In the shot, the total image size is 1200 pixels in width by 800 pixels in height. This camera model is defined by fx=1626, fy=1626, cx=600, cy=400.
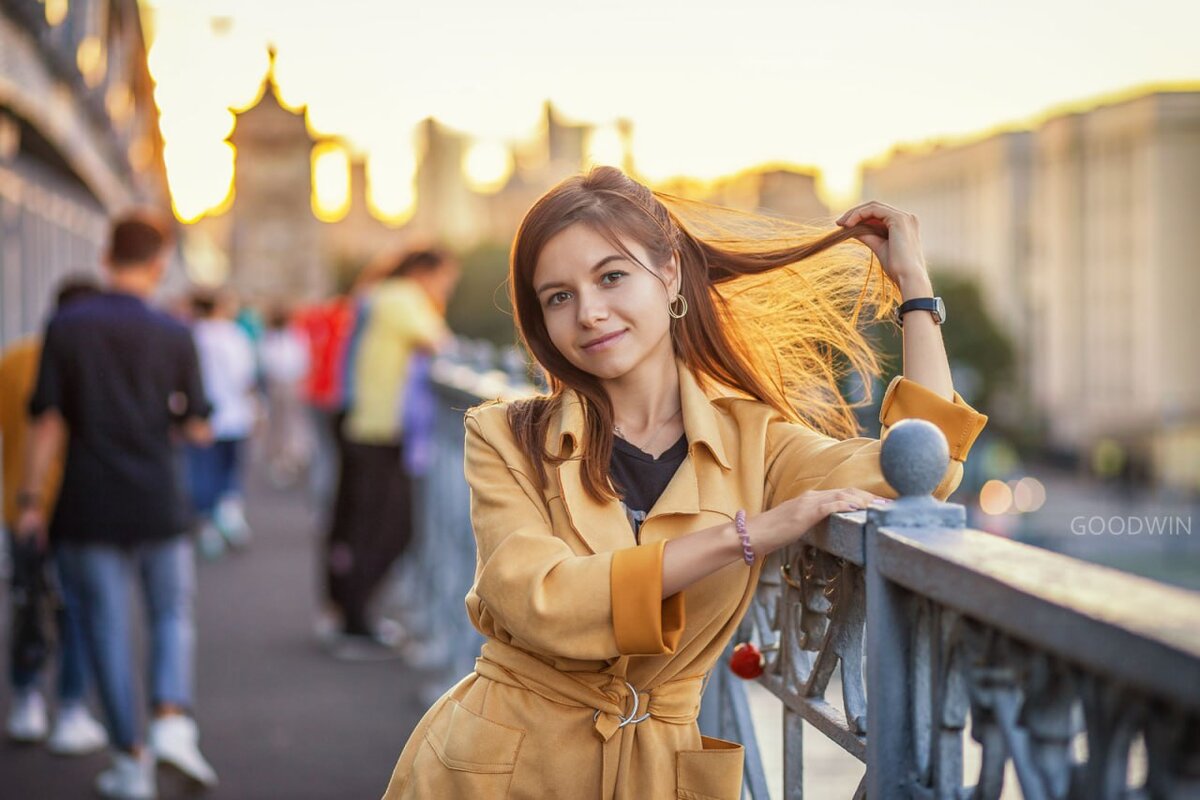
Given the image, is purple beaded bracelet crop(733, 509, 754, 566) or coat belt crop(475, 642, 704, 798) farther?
coat belt crop(475, 642, 704, 798)

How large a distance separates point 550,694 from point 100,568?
3.46 m

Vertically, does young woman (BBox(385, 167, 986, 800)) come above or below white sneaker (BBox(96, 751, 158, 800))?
above

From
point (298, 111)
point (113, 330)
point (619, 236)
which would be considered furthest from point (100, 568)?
point (298, 111)

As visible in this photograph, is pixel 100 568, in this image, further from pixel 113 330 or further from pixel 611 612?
pixel 611 612

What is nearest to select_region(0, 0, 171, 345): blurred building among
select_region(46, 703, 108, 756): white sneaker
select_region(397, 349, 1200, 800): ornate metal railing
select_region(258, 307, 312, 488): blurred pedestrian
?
select_region(258, 307, 312, 488): blurred pedestrian

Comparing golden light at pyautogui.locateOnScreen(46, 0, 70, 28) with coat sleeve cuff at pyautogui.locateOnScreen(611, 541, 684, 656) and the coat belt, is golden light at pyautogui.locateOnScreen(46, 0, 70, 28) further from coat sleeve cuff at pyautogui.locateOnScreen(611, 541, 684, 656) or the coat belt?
coat sleeve cuff at pyautogui.locateOnScreen(611, 541, 684, 656)

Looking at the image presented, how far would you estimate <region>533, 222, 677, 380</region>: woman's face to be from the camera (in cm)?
254

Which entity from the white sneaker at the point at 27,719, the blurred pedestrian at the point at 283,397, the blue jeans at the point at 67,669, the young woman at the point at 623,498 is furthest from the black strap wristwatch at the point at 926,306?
the blurred pedestrian at the point at 283,397

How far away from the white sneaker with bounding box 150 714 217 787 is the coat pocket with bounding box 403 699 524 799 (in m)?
3.33

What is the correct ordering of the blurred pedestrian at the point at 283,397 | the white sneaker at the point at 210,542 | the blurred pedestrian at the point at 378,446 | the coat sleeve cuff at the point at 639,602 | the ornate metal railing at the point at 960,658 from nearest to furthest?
the ornate metal railing at the point at 960,658
the coat sleeve cuff at the point at 639,602
the blurred pedestrian at the point at 378,446
the white sneaker at the point at 210,542
the blurred pedestrian at the point at 283,397

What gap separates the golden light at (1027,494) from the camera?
3757 inches

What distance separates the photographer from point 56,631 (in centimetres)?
635

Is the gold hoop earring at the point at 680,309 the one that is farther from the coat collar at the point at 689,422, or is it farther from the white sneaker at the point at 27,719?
the white sneaker at the point at 27,719

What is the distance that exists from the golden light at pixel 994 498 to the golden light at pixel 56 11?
75.5m
